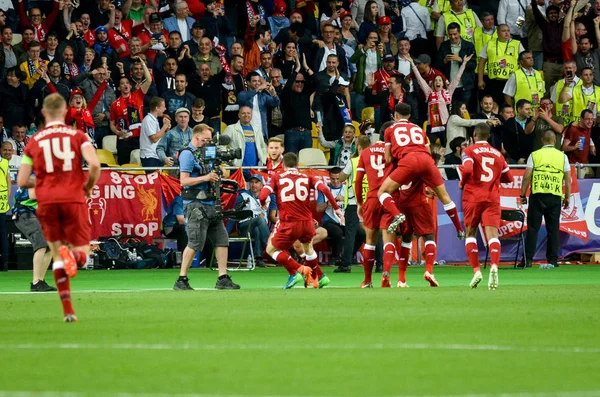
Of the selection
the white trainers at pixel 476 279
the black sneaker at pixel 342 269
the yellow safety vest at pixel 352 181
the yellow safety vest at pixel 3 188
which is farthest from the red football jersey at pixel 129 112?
the white trainers at pixel 476 279

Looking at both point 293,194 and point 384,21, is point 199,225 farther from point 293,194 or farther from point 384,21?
point 384,21

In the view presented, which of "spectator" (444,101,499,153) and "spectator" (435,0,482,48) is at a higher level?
"spectator" (435,0,482,48)

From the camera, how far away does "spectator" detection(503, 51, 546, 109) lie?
28203mm

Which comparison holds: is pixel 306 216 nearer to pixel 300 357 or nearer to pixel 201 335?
pixel 201 335

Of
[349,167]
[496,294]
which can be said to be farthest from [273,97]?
[496,294]

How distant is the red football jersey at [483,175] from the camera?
17506 mm

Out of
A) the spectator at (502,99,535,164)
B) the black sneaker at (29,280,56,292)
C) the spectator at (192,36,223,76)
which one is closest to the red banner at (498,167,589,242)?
the spectator at (502,99,535,164)

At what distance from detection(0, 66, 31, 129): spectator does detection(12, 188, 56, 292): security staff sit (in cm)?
668

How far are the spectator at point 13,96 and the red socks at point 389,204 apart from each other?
1042 cm

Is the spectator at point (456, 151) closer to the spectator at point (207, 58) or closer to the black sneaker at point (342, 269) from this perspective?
the black sneaker at point (342, 269)

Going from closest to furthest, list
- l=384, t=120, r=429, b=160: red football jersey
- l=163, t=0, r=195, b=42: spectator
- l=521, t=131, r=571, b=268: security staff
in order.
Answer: l=384, t=120, r=429, b=160: red football jersey < l=521, t=131, r=571, b=268: security staff < l=163, t=0, r=195, b=42: spectator

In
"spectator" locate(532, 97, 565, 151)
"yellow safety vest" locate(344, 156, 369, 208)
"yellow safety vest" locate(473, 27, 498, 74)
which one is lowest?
"yellow safety vest" locate(344, 156, 369, 208)

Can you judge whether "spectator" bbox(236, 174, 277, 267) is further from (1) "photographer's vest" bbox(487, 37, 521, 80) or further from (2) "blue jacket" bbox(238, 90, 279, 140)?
(1) "photographer's vest" bbox(487, 37, 521, 80)

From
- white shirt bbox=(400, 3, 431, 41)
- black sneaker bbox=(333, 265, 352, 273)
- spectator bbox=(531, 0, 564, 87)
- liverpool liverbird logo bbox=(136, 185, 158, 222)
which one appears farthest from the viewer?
white shirt bbox=(400, 3, 431, 41)
